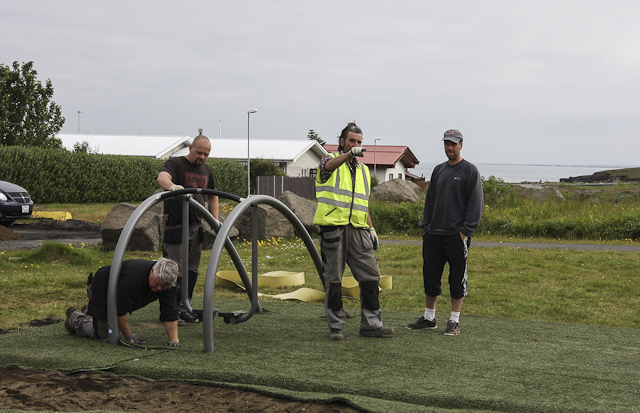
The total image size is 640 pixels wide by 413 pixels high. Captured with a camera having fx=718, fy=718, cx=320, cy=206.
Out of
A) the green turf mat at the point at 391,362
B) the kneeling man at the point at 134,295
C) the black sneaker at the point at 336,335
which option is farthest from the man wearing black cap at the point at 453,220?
the kneeling man at the point at 134,295

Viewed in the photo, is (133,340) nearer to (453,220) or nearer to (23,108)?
(453,220)

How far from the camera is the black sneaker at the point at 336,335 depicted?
243 inches

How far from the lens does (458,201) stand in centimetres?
645

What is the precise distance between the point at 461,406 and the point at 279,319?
3276 mm

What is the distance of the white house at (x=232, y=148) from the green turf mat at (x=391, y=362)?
43.8m

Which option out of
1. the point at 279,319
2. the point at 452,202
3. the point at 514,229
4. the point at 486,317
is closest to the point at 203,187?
the point at 279,319

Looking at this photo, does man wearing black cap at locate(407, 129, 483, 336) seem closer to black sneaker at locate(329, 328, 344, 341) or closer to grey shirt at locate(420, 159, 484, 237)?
grey shirt at locate(420, 159, 484, 237)

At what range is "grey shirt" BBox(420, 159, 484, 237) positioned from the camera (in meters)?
6.36

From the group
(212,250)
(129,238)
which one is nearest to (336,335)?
(212,250)

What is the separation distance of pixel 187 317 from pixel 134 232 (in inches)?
263

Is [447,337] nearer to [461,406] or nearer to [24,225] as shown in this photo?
[461,406]

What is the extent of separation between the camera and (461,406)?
4.30 metres

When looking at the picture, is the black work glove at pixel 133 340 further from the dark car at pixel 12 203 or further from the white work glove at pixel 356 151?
the dark car at pixel 12 203

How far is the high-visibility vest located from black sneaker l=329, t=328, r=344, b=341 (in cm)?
92
